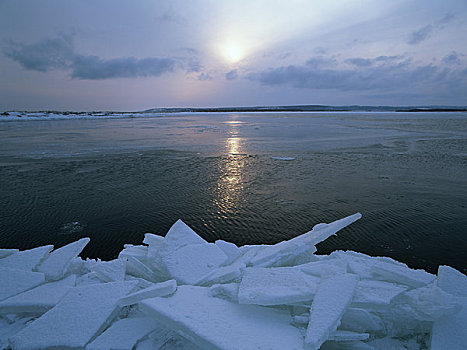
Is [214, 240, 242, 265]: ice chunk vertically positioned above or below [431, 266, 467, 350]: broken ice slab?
below

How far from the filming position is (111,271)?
10.1ft

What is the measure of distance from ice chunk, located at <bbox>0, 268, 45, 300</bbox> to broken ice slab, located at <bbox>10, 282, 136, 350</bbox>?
2.02ft

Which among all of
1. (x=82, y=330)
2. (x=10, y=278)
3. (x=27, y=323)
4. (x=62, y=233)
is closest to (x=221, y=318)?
(x=82, y=330)

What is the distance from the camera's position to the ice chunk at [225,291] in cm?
242

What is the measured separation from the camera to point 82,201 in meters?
6.37

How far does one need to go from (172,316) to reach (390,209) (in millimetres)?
5561

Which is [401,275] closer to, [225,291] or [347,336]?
[347,336]

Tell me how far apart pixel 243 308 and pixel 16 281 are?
264 cm

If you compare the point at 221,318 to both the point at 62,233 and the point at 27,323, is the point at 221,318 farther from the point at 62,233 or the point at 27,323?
the point at 62,233

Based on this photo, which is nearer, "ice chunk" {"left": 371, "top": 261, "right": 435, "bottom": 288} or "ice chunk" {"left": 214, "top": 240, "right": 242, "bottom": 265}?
"ice chunk" {"left": 371, "top": 261, "right": 435, "bottom": 288}

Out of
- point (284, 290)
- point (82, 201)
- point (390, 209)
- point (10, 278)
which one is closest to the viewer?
point (284, 290)

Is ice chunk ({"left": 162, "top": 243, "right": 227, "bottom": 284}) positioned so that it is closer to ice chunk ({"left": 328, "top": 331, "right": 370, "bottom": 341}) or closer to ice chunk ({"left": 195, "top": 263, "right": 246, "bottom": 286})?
ice chunk ({"left": 195, "top": 263, "right": 246, "bottom": 286})

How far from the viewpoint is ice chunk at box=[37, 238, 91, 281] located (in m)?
3.00

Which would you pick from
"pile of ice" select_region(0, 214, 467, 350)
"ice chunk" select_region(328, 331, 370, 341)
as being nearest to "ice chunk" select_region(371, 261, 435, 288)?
"pile of ice" select_region(0, 214, 467, 350)
